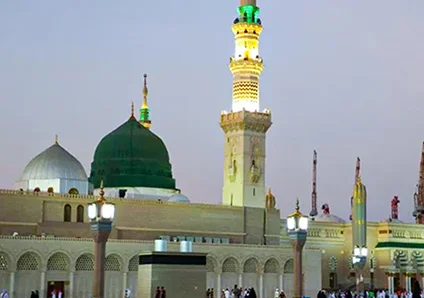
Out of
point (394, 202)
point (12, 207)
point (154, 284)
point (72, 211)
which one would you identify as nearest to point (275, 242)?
point (72, 211)

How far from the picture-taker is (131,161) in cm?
4362

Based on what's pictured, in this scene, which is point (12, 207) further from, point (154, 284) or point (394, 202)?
point (394, 202)

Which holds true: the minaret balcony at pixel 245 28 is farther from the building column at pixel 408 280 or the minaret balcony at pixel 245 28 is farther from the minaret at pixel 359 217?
the building column at pixel 408 280

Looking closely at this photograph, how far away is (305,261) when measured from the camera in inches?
1576

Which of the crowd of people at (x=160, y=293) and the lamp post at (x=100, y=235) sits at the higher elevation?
the lamp post at (x=100, y=235)

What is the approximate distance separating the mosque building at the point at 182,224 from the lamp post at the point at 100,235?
42.9 feet

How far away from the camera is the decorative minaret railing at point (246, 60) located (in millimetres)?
41344

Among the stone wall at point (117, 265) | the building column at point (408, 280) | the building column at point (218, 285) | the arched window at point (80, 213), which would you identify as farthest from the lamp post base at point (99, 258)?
the building column at point (408, 280)

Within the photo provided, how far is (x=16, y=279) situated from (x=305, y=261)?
14.5 m

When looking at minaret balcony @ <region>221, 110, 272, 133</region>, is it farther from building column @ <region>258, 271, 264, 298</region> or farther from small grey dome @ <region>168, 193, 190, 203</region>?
building column @ <region>258, 271, 264, 298</region>

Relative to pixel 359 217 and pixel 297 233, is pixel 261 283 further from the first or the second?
pixel 297 233

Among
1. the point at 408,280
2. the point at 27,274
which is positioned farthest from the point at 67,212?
the point at 408,280

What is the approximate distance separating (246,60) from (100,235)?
2333 centimetres

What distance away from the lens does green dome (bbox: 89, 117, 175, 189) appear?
43594 mm
